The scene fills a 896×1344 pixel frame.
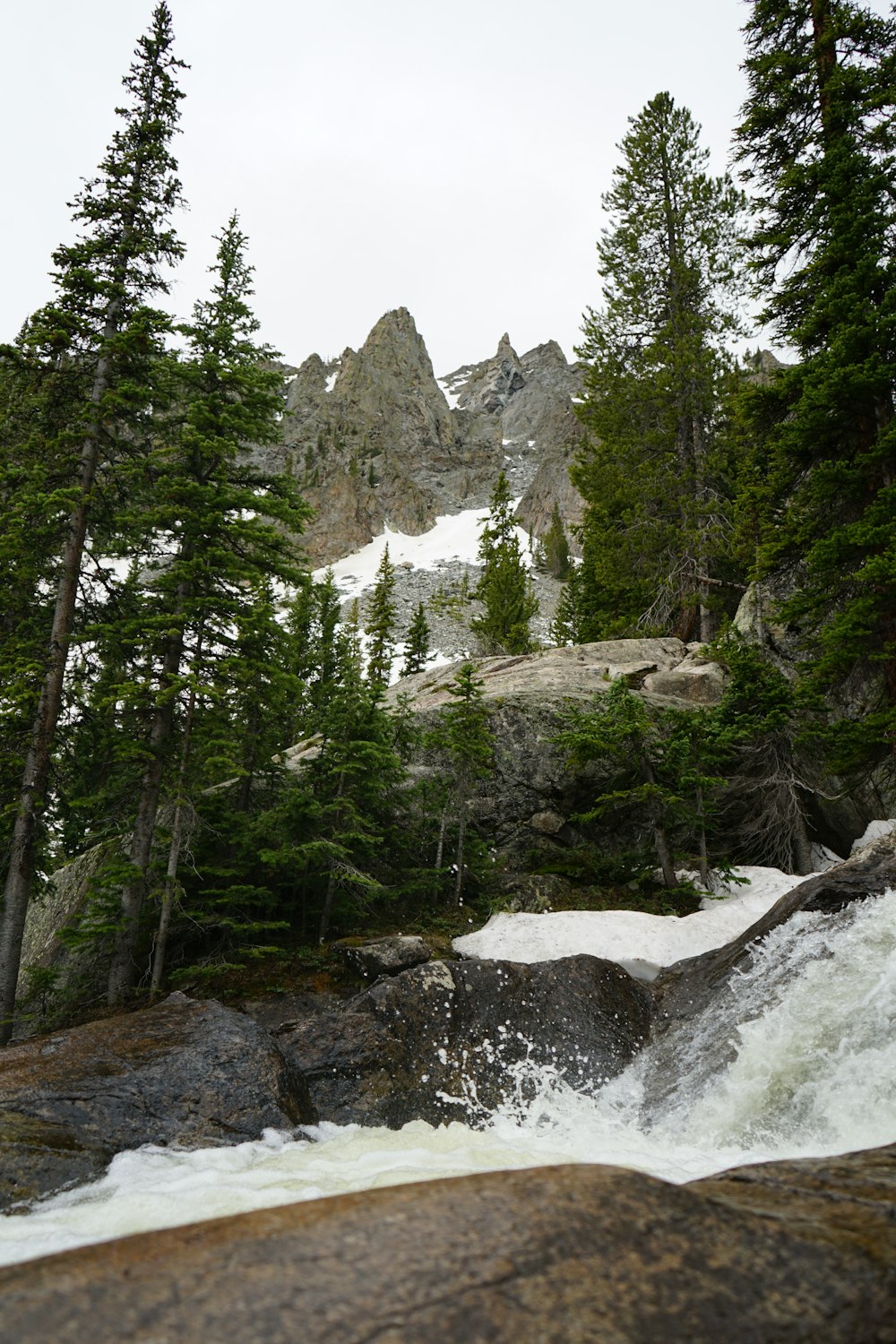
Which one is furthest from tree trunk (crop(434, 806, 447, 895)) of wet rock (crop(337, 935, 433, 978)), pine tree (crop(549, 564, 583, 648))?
pine tree (crop(549, 564, 583, 648))

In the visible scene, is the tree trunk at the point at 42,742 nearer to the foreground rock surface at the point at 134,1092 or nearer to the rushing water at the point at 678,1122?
the foreground rock surface at the point at 134,1092

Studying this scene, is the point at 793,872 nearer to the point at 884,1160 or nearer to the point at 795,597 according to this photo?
the point at 795,597

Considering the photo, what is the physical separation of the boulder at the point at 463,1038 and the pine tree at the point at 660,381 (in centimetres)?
1680

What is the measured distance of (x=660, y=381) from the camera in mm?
23500

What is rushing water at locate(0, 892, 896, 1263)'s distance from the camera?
Answer: 17.3 feet

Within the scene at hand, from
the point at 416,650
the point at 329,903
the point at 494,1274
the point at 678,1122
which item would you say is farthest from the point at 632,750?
the point at 416,650

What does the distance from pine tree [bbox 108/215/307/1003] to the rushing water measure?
6.23 meters

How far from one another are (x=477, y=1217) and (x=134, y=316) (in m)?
16.1

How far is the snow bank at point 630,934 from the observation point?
1096 cm

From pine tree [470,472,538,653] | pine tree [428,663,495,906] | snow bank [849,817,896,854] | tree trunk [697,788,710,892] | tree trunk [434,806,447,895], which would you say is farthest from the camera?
pine tree [470,472,538,653]

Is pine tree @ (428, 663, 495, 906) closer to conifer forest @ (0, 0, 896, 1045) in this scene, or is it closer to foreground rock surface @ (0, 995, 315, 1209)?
conifer forest @ (0, 0, 896, 1045)

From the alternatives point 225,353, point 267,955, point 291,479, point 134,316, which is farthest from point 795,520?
point 134,316

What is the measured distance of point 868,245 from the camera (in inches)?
457

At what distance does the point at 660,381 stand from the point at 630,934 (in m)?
19.3
